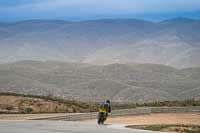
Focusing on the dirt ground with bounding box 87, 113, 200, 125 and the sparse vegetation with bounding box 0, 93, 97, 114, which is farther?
the sparse vegetation with bounding box 0, 93, 97, 114

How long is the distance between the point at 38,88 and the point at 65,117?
73914mm

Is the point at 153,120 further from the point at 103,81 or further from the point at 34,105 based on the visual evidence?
the point at 103,81

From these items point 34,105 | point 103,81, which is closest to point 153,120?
point 34,105

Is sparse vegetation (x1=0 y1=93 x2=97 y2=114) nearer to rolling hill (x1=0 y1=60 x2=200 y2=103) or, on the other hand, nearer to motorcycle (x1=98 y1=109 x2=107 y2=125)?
motorcycle (x1=98 y1=109 x2=107 y2=125)

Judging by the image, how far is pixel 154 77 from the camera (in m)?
145

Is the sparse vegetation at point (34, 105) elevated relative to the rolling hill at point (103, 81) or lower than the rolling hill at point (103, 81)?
lower

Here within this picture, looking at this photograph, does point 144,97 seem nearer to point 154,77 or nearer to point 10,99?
point 154,77

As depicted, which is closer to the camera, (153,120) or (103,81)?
(153,120)

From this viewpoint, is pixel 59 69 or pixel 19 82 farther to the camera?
pixel 59 69

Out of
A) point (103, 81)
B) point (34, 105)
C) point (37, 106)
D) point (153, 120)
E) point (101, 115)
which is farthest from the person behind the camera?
point (103, 81)

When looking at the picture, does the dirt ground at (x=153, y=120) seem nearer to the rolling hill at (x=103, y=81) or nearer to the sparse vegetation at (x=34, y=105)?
the sparse vegetation at (x=34, y=105)

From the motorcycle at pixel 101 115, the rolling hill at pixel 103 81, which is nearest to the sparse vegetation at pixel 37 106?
the motorcycle at pixel 101 115

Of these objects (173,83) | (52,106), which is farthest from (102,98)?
(52,106)

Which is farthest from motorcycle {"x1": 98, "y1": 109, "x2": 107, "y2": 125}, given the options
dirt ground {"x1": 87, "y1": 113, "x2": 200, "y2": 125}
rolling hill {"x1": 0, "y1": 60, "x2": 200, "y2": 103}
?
rolling hill {"x1": 0, "y1": 60, "x2": 200, "y2": 103}
